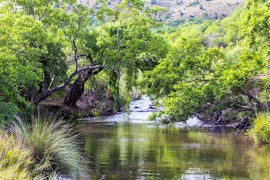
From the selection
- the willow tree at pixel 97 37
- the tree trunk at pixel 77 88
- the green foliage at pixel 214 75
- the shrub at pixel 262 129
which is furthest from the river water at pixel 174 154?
the tree trunk at pixel 77 88

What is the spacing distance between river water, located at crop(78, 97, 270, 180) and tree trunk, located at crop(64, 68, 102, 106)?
734 cm

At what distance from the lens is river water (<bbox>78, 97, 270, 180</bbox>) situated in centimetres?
1148

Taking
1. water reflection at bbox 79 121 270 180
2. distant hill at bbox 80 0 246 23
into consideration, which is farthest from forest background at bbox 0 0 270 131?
distant hill at bbox 80 0 246 23

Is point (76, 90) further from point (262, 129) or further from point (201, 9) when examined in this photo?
point (201, 9)

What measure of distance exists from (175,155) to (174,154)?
0.74 feet

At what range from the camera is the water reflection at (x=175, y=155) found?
37.7ft

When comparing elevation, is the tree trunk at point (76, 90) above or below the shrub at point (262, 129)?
above

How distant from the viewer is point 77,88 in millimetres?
32562

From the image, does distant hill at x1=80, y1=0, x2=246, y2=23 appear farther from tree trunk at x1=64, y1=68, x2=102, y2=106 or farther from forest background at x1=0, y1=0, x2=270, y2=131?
forest background at x1=0, y1=0, x2=270, y2=131

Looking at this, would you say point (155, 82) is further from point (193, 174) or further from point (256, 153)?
point (193, 174)

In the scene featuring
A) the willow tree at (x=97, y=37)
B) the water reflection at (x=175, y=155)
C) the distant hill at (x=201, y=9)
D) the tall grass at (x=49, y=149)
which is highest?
the distant hill at (x=201, y=9)

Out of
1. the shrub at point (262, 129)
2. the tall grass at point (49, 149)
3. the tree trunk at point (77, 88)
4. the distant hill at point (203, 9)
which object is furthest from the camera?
the distant hill at point (203, 9)

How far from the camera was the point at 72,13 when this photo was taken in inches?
1050

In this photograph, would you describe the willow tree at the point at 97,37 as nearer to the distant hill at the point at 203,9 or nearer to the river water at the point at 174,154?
the river water at the point at 174,154
